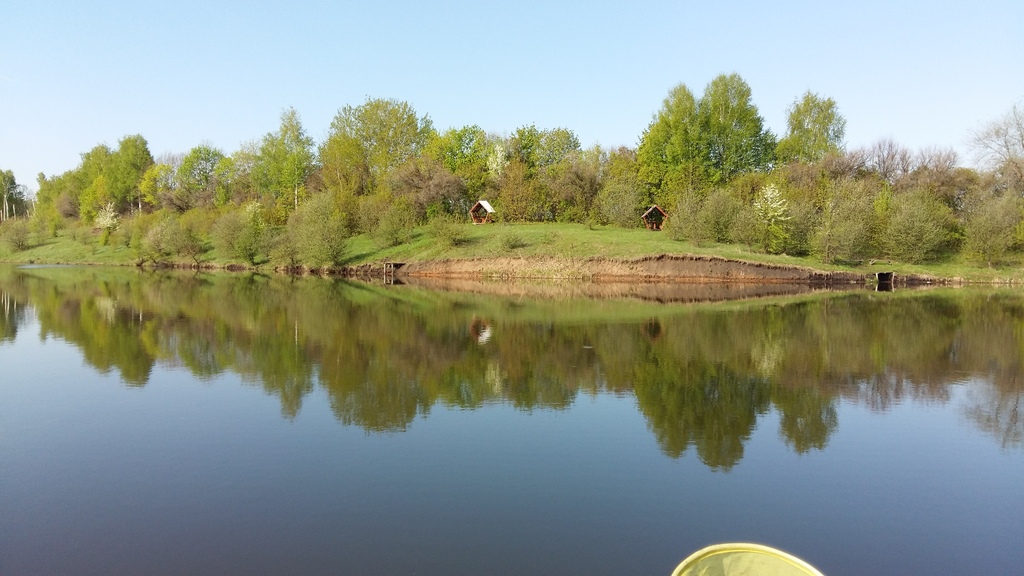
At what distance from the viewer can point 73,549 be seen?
25.4 ft

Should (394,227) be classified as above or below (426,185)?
below

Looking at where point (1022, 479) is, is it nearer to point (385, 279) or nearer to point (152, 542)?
point (152, 542)

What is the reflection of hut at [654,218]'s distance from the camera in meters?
71.0

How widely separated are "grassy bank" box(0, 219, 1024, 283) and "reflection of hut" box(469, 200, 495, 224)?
16.1 feet

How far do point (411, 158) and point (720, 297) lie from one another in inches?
2010

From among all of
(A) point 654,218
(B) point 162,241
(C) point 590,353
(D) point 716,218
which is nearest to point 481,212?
(A) point 654,218

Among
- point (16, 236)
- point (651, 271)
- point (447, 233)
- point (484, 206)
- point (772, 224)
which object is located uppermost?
point (484, 206)

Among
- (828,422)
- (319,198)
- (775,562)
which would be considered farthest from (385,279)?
(775,562)

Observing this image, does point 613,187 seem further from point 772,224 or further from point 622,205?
point 772,224

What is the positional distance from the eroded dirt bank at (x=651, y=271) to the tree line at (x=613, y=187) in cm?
335

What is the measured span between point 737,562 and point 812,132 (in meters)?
85.4

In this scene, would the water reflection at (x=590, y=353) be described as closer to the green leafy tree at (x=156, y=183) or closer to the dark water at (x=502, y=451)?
the dark water at (x=502, y=451)

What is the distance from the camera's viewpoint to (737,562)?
518 cm

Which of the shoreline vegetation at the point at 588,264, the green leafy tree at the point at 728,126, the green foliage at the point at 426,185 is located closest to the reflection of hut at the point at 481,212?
the green foliage at the point at 426,185
